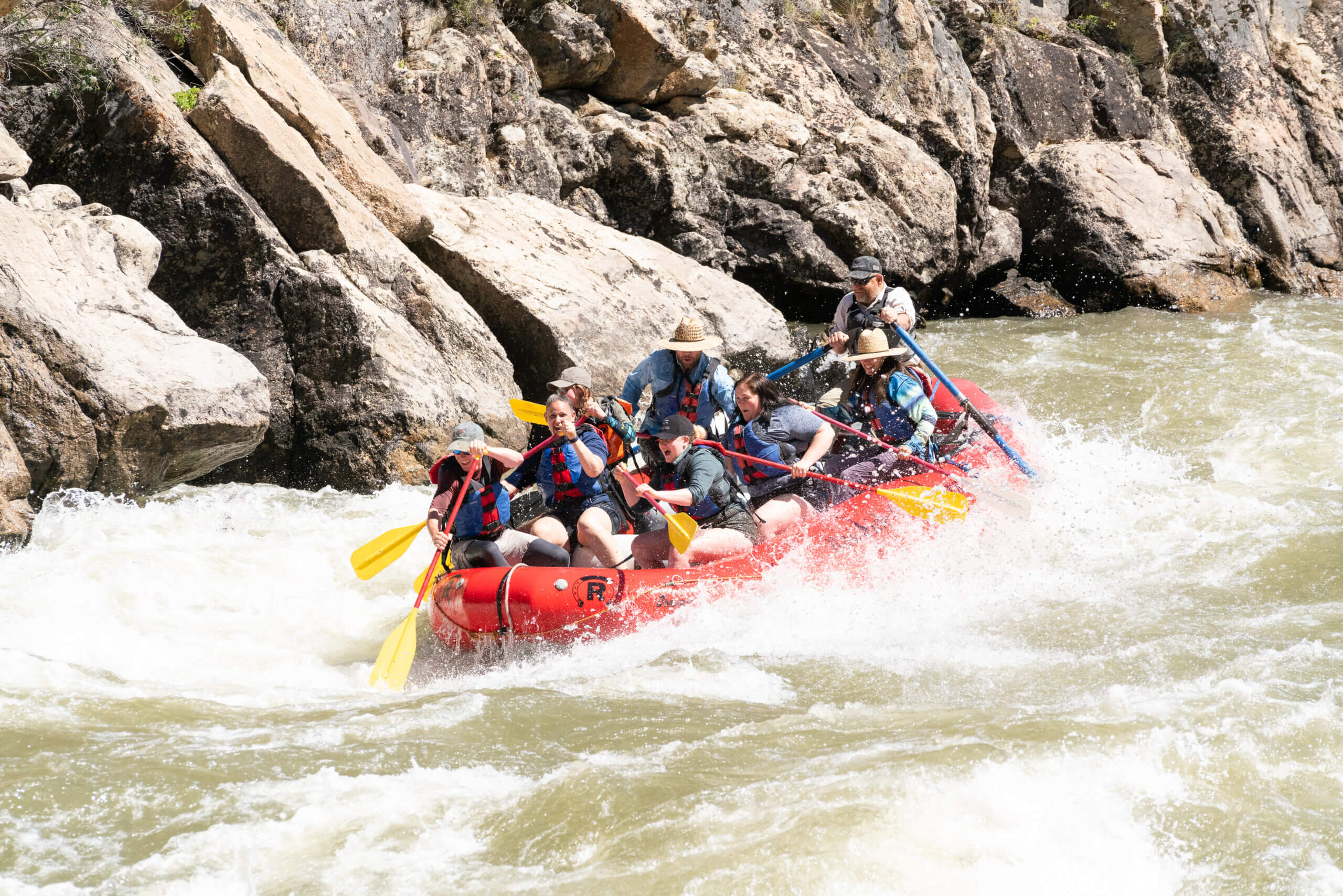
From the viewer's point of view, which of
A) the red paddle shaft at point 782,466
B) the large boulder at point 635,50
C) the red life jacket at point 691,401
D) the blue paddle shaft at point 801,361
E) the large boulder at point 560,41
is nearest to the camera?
the red paddle shaft at point 782,466

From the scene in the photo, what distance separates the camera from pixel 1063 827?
304cm

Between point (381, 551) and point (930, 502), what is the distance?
278 centimetres

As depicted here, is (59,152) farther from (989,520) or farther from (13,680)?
(989,520)

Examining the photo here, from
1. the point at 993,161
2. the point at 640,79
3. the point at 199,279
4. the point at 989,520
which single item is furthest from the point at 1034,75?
the point at 199,279

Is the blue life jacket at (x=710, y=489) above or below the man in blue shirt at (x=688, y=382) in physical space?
below

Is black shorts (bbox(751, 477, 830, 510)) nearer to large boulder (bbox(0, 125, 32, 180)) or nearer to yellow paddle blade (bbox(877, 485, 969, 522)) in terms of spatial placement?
yellow paddle blade (bbox(877, 485, 969, 522))

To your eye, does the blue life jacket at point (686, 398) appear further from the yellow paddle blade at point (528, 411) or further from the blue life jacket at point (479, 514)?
the blue life jacket at point (479, 514)

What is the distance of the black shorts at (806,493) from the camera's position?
5.54 metres

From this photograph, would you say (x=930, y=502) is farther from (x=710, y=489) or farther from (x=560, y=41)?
(x=560, y=41)

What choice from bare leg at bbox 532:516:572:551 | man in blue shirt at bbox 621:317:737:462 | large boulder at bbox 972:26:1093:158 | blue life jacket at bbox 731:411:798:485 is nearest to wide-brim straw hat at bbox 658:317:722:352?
man in blue shirt at bbox 621:317:737:462

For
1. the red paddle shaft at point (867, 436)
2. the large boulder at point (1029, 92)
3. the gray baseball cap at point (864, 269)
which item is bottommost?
the red paddle shaft at point (867, 436)

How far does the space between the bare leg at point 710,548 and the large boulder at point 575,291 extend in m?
3.07

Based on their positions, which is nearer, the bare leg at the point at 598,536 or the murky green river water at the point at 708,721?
the murky green river water at the point at 708,721

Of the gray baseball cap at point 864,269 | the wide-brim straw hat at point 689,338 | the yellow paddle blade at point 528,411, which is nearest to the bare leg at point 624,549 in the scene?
the yellow paddle blade at point 528,411
